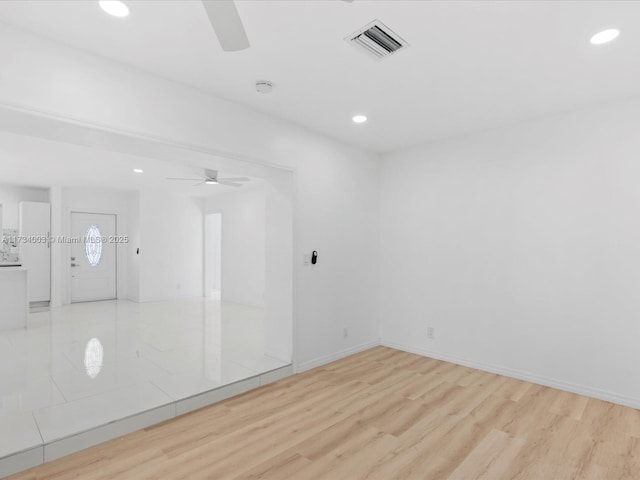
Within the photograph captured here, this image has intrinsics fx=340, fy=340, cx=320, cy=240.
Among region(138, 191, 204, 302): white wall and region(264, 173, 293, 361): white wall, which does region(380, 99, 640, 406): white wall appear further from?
region(138, 191, 204, 302): white wall

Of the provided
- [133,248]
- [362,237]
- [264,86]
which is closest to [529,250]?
[362,237]

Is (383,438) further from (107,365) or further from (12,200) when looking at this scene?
(12,200)

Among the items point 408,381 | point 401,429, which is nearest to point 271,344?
point 408,381

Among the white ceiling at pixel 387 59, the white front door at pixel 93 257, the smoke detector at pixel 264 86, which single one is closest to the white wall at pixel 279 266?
the white ceiling at pixel 387 59

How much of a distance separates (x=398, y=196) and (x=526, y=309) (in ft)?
6.50

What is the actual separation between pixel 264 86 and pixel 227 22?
4.73ft

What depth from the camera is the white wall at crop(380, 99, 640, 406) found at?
301 cm

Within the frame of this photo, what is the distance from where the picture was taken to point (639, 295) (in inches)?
115

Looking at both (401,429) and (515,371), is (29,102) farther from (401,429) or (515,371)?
(515,371)

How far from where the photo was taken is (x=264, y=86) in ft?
9.14

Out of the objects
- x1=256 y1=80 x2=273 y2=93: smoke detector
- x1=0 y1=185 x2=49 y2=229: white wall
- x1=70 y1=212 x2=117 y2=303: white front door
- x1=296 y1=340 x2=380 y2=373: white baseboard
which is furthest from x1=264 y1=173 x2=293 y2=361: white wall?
x1=0 y1=185 x2=49 y2=229: white wall

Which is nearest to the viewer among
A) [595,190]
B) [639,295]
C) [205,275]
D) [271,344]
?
[639,295]

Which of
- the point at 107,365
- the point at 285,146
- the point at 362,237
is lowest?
the point at 107,365

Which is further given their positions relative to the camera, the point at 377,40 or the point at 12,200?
the point at 12,200
